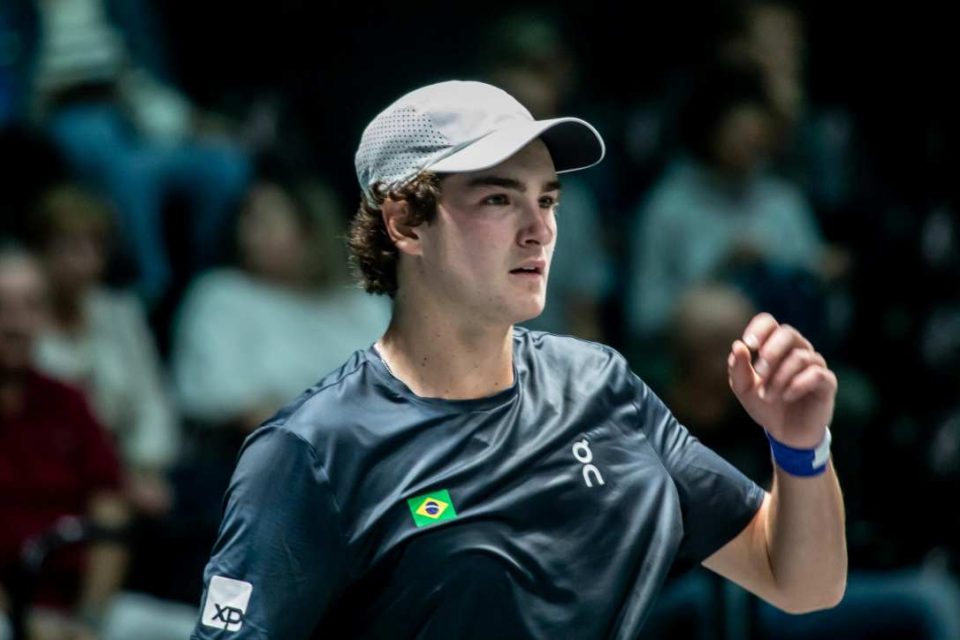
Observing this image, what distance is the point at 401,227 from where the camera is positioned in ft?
9.20

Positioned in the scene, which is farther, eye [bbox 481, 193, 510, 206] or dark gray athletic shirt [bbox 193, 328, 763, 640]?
eye [bbox 481, 193, 510, 206]

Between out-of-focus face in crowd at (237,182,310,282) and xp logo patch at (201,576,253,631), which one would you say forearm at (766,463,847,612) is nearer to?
xp logo patch at (201,576,253,631)

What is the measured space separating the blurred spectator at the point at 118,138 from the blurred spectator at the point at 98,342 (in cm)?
28

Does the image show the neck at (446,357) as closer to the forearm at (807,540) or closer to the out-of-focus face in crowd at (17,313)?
the forearm at (807,540)

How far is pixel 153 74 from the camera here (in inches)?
274

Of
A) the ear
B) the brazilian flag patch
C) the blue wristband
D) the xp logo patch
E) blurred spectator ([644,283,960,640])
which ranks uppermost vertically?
the ear

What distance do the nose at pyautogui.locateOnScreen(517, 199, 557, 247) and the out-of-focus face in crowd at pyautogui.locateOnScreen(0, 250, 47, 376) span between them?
295 centimetres

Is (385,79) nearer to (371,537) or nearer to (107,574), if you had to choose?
(107,574)

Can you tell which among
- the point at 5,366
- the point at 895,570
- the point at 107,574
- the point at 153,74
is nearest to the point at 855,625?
the point at 895,570

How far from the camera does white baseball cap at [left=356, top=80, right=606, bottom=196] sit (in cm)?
268

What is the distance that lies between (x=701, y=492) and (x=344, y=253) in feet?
12.0

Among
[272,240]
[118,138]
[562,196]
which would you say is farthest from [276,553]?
[562,196]

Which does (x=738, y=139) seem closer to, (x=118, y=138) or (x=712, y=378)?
(x=712, y=378)

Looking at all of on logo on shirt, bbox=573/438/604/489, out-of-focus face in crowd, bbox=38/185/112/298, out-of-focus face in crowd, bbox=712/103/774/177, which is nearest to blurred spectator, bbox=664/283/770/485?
out-of-focus face in crowd, bbox=712/103/774/177
